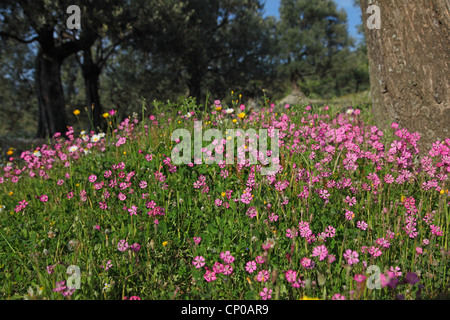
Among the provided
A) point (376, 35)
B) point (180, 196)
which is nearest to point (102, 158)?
point (180, 196)

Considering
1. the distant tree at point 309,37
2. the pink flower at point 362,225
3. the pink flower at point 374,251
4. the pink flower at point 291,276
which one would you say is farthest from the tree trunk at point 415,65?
the distant tree at point 309,37

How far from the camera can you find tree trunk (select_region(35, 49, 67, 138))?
15.9 m

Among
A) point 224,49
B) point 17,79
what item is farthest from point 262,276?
point 17,79

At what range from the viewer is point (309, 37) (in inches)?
1375

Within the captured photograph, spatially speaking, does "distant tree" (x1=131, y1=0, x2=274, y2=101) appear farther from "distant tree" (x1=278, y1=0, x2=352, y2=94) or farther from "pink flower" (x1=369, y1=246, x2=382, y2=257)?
"pink flower" (x1=369, y1=246, x2=382, y2=257)

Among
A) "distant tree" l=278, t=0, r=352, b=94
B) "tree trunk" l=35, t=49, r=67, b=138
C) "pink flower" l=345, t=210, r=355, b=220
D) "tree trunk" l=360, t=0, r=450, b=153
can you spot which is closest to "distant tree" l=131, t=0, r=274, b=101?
"tree trunk" l=35, t=49, r=67, b=138

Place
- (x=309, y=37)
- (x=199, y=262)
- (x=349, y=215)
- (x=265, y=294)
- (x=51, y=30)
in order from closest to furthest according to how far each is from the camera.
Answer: (x=265, y=294) < (x=199, y=262) < (x=349, y=215) < (x=51, y=30) < (x=309, y=37)

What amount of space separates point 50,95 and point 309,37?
28411mm

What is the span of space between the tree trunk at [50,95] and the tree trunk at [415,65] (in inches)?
610

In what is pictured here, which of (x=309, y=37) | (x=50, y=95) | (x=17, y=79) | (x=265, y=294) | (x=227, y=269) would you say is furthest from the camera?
(x=309, y=37)

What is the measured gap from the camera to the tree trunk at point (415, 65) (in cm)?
391

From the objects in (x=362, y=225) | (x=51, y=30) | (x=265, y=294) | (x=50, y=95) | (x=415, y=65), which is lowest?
(x=265, y=294)

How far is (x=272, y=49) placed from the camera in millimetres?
22844

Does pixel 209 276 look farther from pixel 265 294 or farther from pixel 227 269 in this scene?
pixel 265 294
